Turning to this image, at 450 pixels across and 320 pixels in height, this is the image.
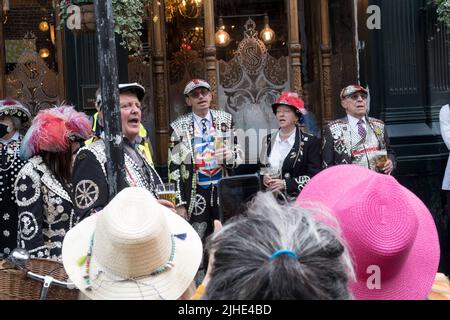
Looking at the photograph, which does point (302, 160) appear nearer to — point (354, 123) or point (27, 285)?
point (354, 123)

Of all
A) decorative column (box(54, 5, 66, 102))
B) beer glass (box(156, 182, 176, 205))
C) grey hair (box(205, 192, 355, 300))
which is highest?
decorative column (box(54, 5, 66, 102))

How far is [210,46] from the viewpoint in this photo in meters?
8.04

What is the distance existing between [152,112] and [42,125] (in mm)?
3454

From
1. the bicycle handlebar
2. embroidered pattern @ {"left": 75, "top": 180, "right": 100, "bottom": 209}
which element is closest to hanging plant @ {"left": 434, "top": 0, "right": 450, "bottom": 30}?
embroidered pattern @ {"left": 75, "top": 180, "right": 100, "bottom": 209}

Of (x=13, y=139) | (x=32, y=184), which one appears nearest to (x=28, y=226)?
(x=32, y=184)

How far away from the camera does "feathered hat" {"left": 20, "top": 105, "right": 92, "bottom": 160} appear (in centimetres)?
453

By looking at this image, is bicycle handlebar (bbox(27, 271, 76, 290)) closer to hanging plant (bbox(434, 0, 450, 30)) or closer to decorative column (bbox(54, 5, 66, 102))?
decorative column (bbox(54, 5, 66, 102))

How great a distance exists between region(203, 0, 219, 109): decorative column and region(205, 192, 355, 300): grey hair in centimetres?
625

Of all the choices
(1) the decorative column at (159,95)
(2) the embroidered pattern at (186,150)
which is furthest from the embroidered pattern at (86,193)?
(1) the decorative column at (159,95)

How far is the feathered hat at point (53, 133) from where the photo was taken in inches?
178

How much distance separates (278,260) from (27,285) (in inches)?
75.2

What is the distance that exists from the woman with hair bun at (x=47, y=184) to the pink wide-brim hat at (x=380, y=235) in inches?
91.8
